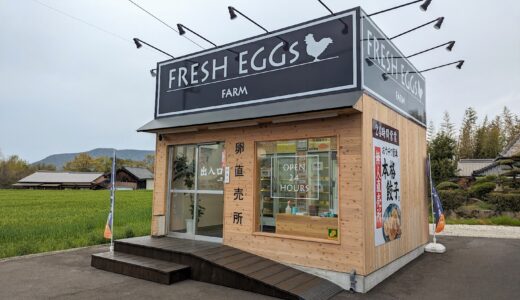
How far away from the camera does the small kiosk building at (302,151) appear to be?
4973mm

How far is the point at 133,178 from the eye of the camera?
53.8 meters

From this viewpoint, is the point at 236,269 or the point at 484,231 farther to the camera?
the point at 484,231

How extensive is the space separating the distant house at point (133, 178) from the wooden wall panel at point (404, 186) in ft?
163

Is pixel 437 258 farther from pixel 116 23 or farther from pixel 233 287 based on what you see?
pixel 116 23

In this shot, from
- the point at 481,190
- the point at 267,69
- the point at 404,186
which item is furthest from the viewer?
the point at 481,190

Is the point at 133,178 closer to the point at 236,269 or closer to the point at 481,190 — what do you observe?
the point at 481,190

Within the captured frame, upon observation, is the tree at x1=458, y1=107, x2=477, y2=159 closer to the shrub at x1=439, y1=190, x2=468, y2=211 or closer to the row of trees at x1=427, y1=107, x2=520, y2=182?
the row of trees at x1=427, y1=107, x2=520, y2=182

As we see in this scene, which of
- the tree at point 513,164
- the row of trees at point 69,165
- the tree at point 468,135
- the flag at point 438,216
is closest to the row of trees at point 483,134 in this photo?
the tree at point 468,135

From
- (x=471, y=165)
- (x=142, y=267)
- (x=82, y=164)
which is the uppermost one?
(x=82, y=164)

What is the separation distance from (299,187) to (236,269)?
5.41ft

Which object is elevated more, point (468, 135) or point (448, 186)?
point (468, 135)

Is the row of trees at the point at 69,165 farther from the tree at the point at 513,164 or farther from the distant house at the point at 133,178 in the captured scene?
the tree at the point at 513,164

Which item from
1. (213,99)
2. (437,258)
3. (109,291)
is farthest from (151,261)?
(437,258)

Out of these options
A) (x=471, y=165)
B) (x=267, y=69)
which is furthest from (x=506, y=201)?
(x=471, y=165)
